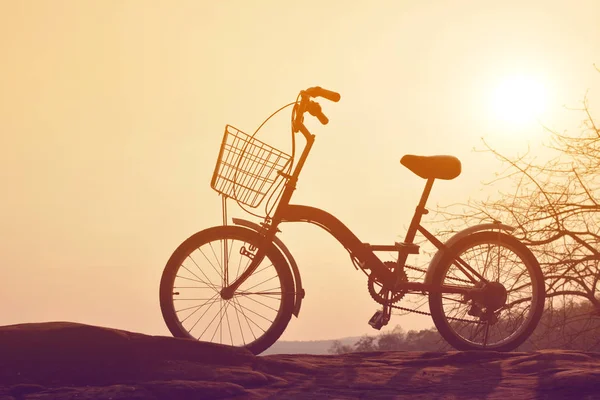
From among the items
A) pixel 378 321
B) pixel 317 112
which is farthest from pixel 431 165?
pixel 378 321

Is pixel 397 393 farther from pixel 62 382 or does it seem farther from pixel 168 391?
pixel 62 382

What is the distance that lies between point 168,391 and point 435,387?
173 centimetres

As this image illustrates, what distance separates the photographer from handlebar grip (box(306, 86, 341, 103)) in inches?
238

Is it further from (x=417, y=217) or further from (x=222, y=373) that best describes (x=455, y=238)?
(x=222, y=373)

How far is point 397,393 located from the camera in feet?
15.8

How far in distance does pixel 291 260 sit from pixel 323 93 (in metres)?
1.38

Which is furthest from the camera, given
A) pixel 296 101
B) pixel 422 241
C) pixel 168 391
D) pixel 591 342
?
pixel 591 342

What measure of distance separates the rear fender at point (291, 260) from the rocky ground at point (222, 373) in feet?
1.74

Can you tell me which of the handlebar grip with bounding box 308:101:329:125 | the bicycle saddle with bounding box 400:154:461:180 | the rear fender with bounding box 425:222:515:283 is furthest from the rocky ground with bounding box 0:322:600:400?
the handlebar grip with bounding box 308:101:329:125

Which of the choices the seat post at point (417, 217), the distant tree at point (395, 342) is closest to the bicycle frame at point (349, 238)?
the seat post at point (417, 217)

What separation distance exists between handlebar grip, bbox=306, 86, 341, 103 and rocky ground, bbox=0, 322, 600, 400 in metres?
2.07

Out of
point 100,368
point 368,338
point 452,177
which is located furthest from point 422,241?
point 368,338

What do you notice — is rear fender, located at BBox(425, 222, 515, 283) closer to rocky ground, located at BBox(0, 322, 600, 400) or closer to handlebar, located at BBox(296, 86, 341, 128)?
rocky ground, located at BBox(0, 322, 600, 400)

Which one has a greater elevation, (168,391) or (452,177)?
(452,177)
